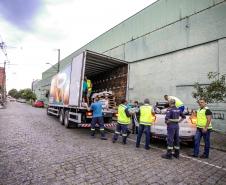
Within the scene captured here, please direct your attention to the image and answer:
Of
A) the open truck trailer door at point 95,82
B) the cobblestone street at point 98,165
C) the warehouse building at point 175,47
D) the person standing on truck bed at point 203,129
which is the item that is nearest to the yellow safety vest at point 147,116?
the cobblestone street at point 98,165

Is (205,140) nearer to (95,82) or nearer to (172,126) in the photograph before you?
(172,126)

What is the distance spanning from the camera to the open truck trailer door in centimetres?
999

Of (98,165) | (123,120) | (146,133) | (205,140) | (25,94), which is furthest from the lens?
(25,94)

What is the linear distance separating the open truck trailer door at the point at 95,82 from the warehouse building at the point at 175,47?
1069 mm

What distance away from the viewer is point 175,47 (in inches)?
588

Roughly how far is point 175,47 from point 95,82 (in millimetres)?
6002

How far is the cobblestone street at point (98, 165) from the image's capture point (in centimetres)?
445

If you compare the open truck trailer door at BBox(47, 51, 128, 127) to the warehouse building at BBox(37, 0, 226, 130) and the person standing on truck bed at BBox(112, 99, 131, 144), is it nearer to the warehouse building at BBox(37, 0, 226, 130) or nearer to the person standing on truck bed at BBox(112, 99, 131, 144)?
the warehouse building at BBox(37, 0, 226, 130)

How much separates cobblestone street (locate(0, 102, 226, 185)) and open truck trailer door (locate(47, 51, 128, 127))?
106 inches

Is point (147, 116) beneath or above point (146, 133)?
above

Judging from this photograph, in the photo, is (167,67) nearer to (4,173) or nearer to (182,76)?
(182,76)

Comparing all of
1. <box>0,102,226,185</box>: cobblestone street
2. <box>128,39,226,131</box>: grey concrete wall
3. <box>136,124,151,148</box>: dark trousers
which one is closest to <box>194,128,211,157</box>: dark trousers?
<box>0,102,226,185</box>: cobblestone street

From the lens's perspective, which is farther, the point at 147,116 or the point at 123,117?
the point at 123,117

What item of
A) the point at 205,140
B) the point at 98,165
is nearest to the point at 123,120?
the point at 205,140
